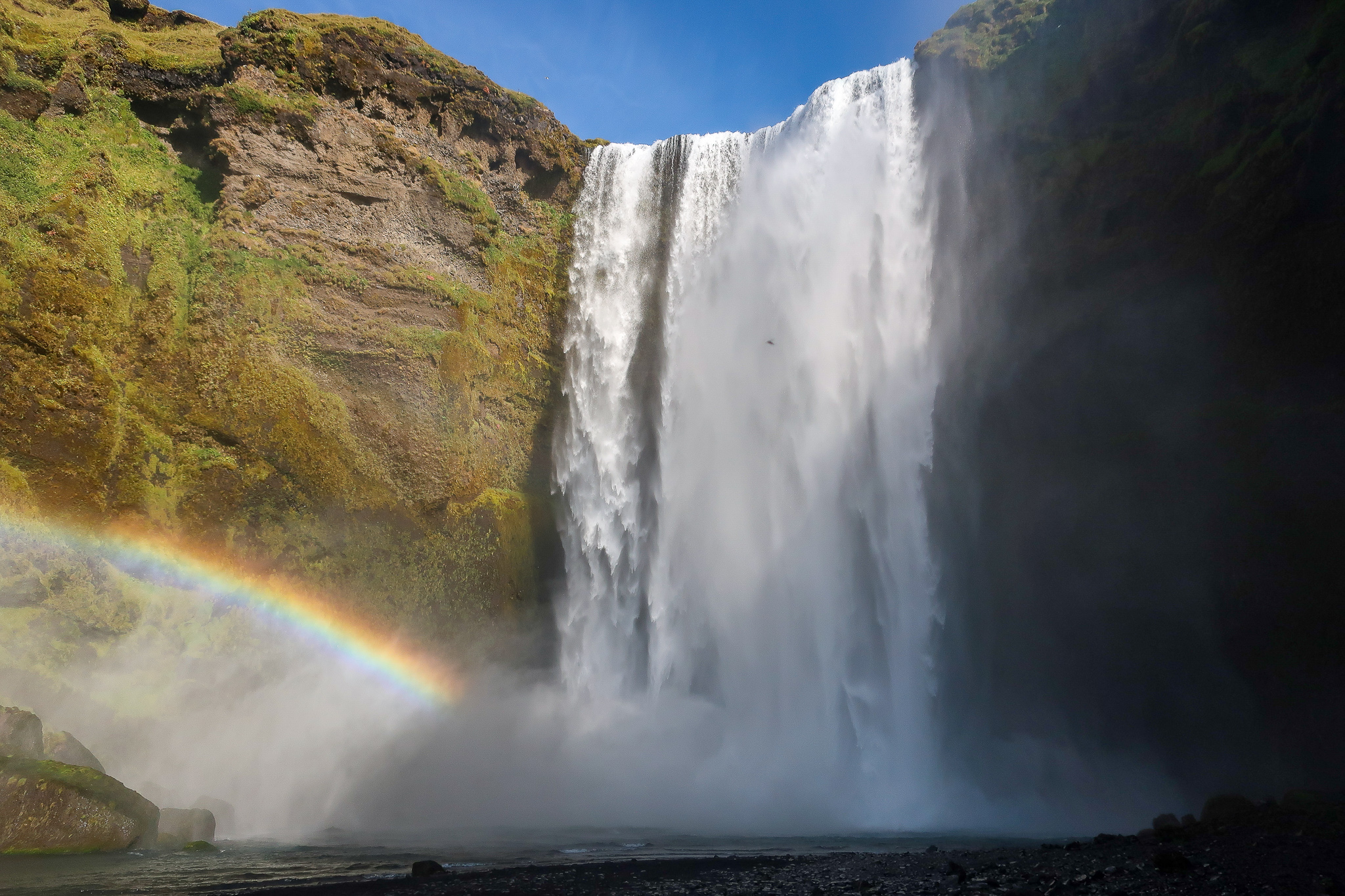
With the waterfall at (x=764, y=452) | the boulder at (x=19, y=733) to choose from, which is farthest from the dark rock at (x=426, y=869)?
the waterfall at (x=764, y=452)

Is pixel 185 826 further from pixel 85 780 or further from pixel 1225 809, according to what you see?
pixel 1225 809

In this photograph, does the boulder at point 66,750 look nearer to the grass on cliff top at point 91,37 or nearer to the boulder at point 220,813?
the boulder at point 220,813

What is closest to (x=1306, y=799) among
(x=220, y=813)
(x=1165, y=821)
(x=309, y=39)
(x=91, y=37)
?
(x=1165, y=821)

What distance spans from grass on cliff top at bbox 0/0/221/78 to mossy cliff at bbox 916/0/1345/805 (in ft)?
56.2

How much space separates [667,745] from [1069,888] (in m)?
9.88

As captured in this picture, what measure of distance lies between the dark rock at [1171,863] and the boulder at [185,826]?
12.0 m

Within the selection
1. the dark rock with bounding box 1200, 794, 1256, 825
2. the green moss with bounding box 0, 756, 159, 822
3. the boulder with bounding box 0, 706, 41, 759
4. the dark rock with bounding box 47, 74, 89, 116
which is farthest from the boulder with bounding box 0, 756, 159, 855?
the dark rock with bounding box 1200, 794, 1256, 825

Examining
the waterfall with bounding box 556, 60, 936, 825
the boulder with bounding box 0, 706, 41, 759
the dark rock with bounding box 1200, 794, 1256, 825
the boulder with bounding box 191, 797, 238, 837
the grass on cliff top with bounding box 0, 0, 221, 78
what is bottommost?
the boulder with bounding box 191, 797, 238, 837

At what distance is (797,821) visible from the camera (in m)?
11.8

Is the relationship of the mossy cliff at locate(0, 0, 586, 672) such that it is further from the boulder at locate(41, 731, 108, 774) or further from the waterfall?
the boulder at locate(41, 731, 108, 774)

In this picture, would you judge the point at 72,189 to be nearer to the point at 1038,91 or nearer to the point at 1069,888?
the point at 1069,888

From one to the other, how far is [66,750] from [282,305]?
879 cm

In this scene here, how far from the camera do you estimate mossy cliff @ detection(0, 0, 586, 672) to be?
472 inches

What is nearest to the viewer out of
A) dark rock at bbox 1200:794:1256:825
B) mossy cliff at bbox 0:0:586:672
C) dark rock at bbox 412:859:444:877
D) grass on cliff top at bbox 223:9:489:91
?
dark rock at bbox 412:859:444:877
